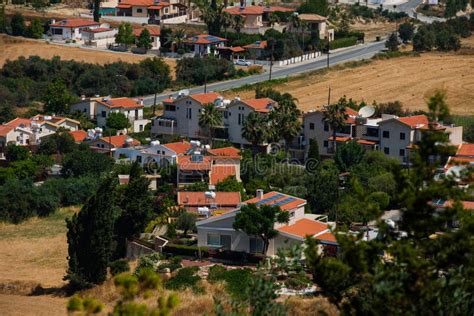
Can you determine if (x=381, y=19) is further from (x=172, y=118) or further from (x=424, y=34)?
(x=172, y=118)

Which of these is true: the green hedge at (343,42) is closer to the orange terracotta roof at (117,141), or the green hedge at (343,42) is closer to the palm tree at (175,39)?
the palm tree at (175,39)

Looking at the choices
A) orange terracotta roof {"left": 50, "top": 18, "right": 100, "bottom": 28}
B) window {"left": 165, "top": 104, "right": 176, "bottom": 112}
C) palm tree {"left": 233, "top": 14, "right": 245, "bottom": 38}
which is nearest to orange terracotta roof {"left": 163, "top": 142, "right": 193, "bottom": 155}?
window {"left": 165, "top": 104, "right": 176, "bottom": 112}

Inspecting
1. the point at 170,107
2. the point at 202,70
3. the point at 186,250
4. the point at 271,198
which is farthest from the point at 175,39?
the point at 186,250

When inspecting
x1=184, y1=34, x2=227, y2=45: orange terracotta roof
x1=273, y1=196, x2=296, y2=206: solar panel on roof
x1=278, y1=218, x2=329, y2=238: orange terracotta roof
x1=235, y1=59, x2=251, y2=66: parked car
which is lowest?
x1=235, y1=59, x2=251, y2=66: parked car

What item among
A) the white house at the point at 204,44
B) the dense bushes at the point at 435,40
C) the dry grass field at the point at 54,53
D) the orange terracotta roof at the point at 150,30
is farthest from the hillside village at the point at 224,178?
the dry grass field at the point at 54,53

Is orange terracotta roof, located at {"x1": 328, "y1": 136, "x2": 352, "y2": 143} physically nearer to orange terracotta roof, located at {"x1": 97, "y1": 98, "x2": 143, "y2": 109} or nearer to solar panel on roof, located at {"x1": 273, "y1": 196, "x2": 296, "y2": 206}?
solar panel on roof, located at {"x1": 273, "y1": 196, "x2": 296, "y2": 206}

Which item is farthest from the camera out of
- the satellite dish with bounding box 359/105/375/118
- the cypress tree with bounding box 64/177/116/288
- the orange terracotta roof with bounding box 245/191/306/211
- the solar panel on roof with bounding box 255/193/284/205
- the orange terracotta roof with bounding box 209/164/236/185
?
the satellite dish with bounding box 359/105/375/118
